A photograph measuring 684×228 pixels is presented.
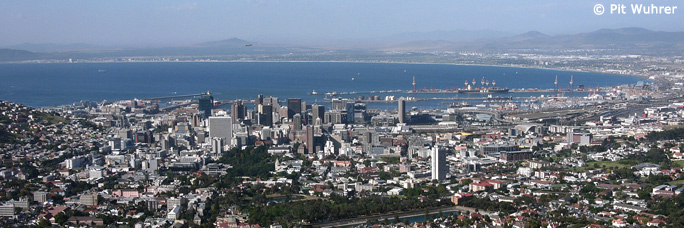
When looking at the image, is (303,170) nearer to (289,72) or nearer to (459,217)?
(459,217)

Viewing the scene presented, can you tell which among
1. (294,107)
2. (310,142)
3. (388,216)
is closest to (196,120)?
(294,107)

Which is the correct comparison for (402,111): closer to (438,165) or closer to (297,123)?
(297,123)

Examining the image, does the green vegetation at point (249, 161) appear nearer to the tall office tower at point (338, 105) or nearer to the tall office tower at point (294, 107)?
the tall office tower at point (294, 107)

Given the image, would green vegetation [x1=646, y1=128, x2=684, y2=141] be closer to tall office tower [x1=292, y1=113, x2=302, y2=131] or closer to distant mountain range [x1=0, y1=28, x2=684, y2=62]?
tall office tower [x1=292, y1=113, x2=302, y2=131]

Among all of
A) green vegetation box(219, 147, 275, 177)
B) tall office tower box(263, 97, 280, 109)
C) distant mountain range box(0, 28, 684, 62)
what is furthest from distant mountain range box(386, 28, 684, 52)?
green vegetation box(219, 147, 275, 177)

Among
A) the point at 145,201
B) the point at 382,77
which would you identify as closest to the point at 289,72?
the point at 382,77

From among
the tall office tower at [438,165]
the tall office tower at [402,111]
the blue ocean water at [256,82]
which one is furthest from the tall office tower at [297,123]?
the blue ocean water at [256,82]
